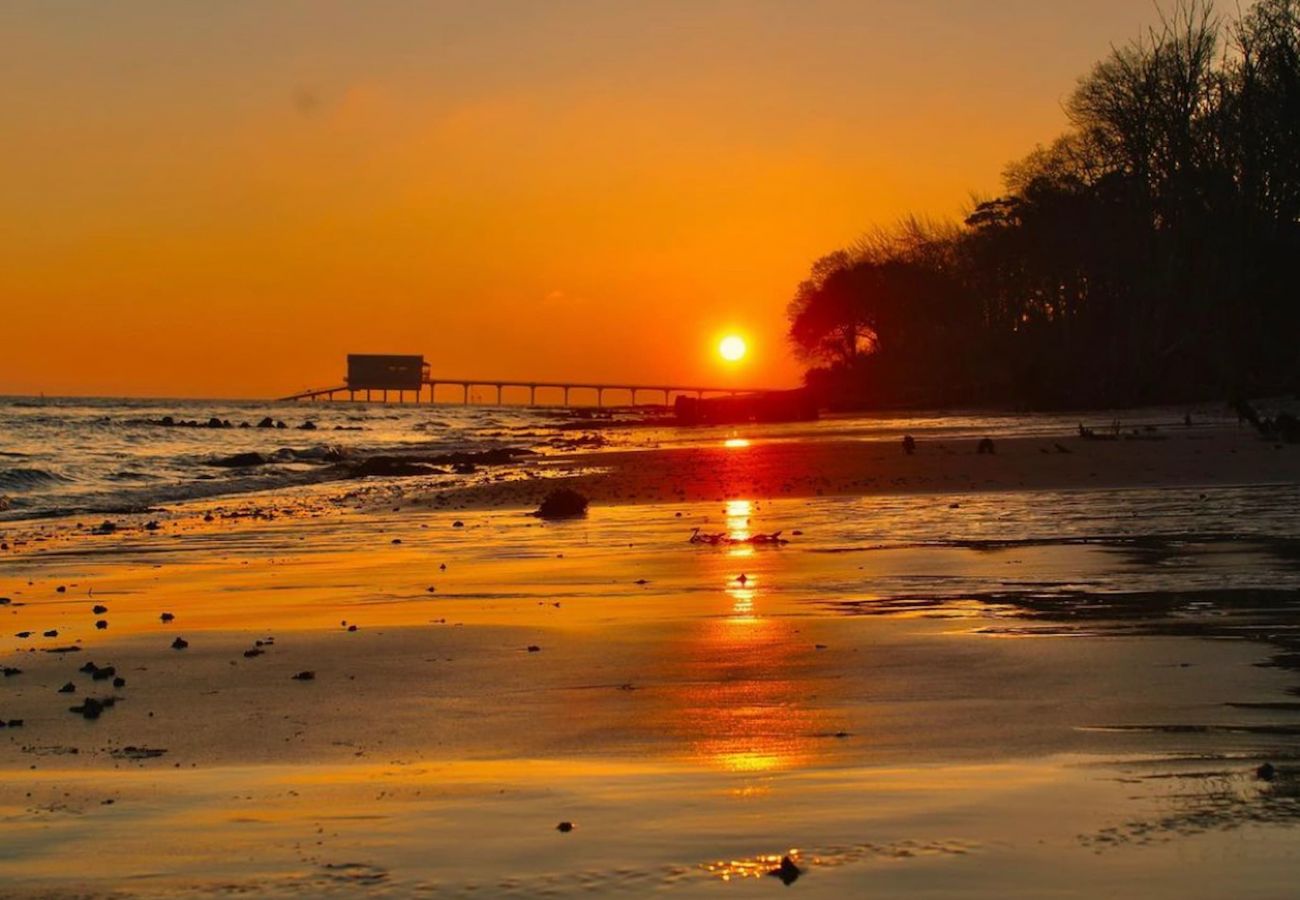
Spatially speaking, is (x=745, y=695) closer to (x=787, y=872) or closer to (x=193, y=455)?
(x=787, y=872)

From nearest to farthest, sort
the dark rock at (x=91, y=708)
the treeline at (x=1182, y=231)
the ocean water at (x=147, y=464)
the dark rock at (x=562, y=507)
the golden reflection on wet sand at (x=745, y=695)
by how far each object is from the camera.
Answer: the golden reflection on wet sand at (x=745, y=695)
the dark rock at (x=91, y=708)
the dark rock at (x=562, y=507)
the ocean water at (x=147, y=464)
the treeline at (x=1182, y=231)

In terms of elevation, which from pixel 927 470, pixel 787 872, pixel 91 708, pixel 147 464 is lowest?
pixel 147 464

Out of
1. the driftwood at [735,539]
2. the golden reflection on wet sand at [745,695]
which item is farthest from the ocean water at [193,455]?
the golden reflection on wet sand at [745,695]

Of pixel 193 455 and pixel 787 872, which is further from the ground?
pixel 787 872

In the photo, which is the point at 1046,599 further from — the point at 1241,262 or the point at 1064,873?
the point at 1241,262

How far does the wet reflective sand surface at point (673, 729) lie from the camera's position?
4.38 m

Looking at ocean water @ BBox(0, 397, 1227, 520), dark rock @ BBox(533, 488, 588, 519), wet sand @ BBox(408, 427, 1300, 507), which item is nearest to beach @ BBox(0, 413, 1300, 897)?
dark rock @ BBox(533, 488, 588, 519)

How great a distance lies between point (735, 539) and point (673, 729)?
9253 millimetres

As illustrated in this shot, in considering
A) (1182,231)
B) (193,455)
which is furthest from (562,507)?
(1182,231)

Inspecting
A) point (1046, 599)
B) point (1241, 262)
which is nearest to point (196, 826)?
point (1046, 599)

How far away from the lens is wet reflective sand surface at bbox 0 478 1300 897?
438 centimetres

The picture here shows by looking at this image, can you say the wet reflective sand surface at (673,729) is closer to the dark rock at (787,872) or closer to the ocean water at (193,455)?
the dark rock at (787,872)

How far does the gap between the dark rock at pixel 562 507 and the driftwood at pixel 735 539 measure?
393 centimetres

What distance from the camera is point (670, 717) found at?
6.62 metres
